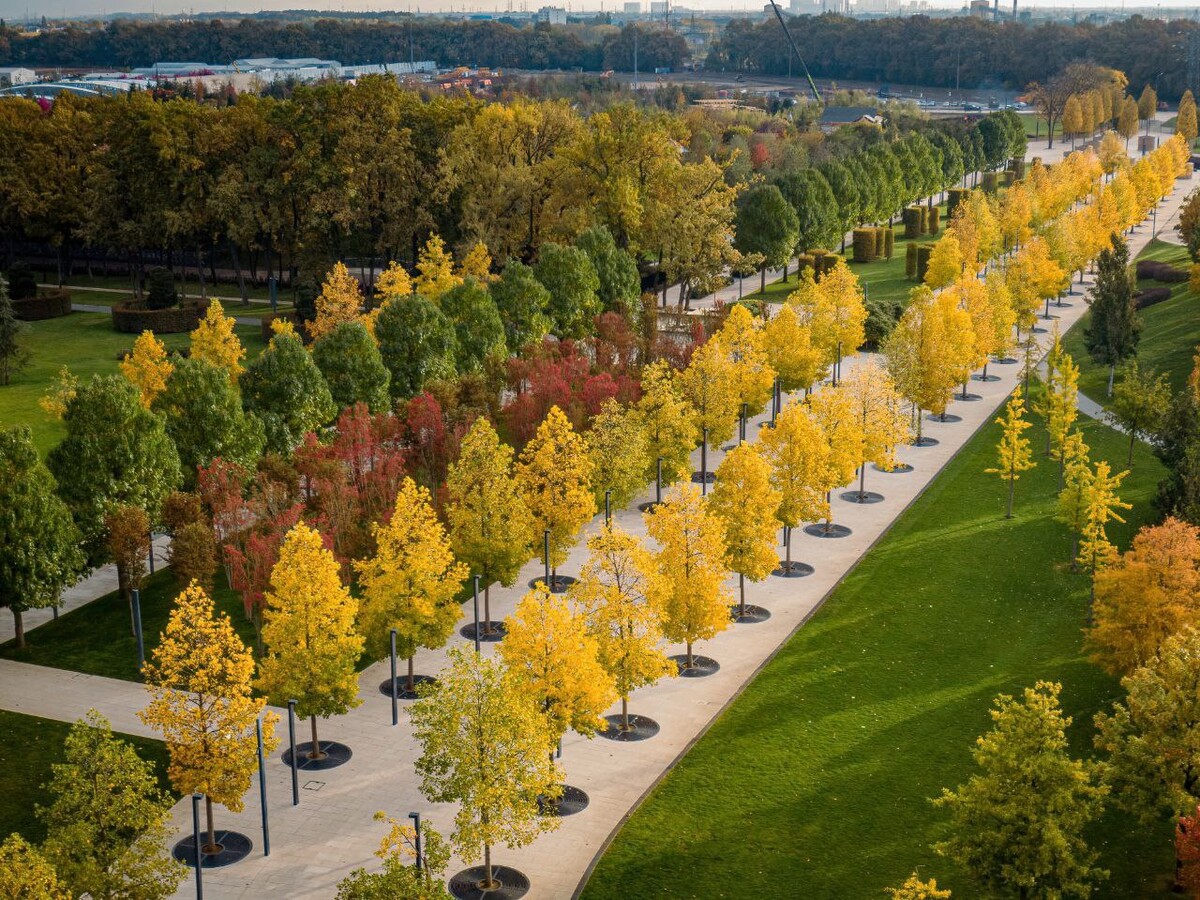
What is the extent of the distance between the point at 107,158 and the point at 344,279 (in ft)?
120

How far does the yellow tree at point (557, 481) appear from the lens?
46.8 m

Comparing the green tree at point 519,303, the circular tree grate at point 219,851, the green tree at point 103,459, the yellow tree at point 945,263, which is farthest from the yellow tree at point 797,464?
the yellow tree at point 945,263

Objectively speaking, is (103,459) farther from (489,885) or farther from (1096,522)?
(1096,522)

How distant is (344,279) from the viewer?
71.0 meters

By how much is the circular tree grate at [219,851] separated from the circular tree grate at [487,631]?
1265 centimetres

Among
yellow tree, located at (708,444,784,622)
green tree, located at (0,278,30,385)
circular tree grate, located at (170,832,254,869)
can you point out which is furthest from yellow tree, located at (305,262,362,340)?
circular tree grate, located at (170,832,254,869)

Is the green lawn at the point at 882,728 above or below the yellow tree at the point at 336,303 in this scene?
below

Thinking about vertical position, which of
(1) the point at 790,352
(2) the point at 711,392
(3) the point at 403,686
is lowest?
(3) the point at 403,686

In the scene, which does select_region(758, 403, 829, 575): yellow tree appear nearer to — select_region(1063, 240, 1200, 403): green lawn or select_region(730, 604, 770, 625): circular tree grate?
select_region(730, 604, 770, 625): circular tree grate

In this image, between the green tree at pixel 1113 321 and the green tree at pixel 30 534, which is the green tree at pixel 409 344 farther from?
the green tree at pixel 1113 321

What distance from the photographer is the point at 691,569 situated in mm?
40656

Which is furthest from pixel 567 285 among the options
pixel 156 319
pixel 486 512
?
pixel 486 512

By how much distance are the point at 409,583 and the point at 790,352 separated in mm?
30127

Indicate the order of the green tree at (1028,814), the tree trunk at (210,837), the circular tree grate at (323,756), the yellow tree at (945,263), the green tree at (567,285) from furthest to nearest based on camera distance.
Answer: the yellow tree at (945,263), the green tree at (567,285), the circular tree grate at (323,756), the tree trunk at (210,837), the green tree at (1028,814)
